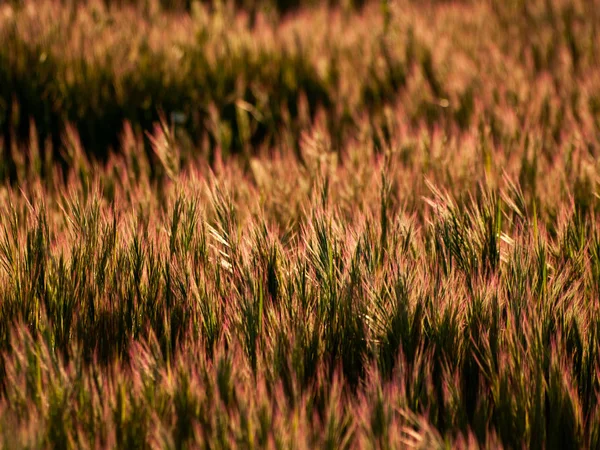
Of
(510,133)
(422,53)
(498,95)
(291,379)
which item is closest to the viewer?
(291,379)

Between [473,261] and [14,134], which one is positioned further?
[14,134]

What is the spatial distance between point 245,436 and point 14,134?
1.97 metres

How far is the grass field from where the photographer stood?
50.0 inches

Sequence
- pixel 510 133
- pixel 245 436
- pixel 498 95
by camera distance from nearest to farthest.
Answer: pixel 245 436
pixel 510 133
pixel 498 95

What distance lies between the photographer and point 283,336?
4.71 ft

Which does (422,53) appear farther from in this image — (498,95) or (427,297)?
(427,297)

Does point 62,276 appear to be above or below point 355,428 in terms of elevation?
above

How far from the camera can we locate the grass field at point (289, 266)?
1270 mm

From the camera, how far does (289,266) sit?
1.67 meters

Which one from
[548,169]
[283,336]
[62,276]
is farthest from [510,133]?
[62,276]

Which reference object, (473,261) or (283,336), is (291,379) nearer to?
(283,336)

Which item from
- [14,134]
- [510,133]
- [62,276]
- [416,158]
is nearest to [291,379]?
[62,276]

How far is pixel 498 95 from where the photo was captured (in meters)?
3.12

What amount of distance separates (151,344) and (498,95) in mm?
2192
